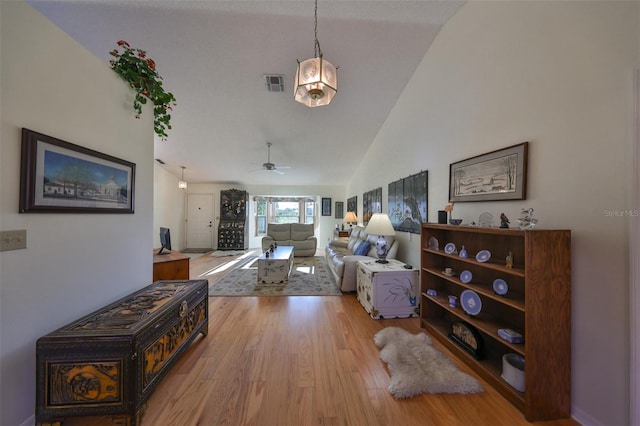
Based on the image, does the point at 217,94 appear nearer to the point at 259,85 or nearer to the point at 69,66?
the point at 259,85

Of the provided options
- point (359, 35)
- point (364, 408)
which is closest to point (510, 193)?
point (364, 408)

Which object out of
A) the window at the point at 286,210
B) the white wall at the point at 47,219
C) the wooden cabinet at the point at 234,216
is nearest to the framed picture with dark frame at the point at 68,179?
the white wall at the point at 47,219

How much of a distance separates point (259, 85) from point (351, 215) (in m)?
3.94

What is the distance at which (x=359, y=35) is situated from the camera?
2.41 metres

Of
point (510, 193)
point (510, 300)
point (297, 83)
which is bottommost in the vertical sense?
point (510, 300)

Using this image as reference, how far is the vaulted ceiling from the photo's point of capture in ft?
6.96

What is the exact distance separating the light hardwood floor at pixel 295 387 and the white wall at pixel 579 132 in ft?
1.89

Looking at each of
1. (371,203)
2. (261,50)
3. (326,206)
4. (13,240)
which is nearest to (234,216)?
(326,206)

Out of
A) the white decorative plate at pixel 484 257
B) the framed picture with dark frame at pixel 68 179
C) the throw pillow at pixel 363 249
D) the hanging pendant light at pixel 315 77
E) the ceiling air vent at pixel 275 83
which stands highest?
the ceiling air vent at pixel 275 83

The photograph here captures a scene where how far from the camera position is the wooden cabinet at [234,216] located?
23.2 ft

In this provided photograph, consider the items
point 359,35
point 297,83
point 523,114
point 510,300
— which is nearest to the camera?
point 510,300

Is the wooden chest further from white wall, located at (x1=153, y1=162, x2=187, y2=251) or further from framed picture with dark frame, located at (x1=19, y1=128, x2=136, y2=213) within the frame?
white wall, located at (x1=153, y1=162, x2=187, y2=251)

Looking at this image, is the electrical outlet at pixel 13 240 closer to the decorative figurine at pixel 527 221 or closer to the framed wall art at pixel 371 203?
the decorative figurine at pixel 527 221

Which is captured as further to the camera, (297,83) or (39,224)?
(297,83)
